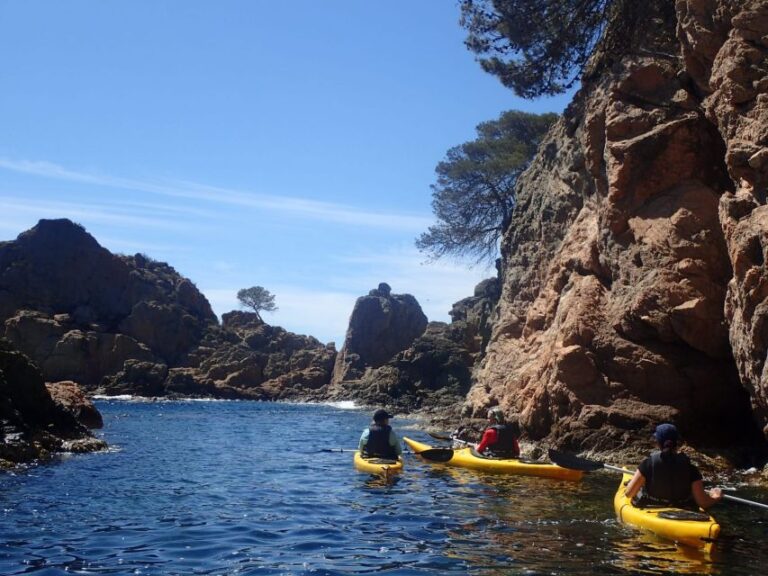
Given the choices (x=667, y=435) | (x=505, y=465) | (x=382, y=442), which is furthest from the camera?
(x=382, y=442)

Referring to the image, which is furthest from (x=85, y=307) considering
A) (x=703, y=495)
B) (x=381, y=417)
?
(x=703, y=495)

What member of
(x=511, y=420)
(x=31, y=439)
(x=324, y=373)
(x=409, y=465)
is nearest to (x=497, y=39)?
(x=511, y=420)

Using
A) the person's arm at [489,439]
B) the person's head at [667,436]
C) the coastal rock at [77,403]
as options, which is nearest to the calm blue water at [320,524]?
the person's arm at [489,439]

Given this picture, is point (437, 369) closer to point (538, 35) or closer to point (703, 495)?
point (538, 35)

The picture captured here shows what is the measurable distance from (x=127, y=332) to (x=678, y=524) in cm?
6322

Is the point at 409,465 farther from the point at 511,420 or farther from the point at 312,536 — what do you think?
the point at 312,536

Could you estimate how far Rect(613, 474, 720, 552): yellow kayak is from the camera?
829cm

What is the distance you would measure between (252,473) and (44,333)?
51706mm

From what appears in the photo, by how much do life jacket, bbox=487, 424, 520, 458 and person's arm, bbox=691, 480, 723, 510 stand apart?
6367 mm

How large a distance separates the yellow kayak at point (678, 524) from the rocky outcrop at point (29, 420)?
10936 millimetres

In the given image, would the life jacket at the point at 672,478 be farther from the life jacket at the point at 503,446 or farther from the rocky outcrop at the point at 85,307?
the rocky outcrop at the point at 85,307

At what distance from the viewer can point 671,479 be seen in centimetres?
923

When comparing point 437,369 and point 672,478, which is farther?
point 437,369

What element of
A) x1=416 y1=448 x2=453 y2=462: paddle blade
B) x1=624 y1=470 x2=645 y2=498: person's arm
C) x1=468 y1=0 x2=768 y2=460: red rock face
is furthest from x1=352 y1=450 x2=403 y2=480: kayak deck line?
x1=624 y1=470 x2=645 y2=498: person's arm
